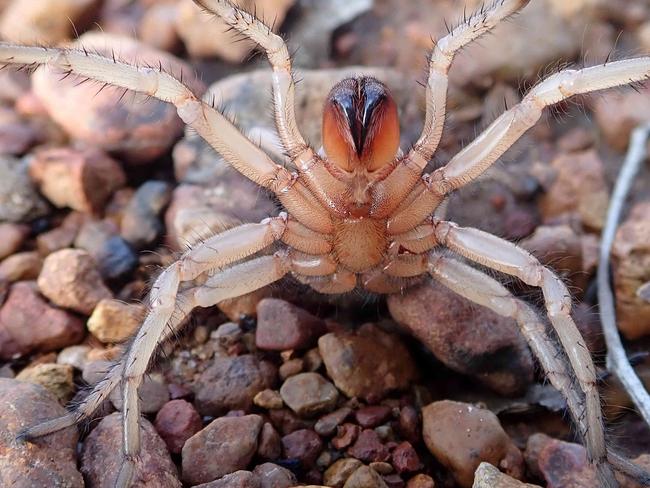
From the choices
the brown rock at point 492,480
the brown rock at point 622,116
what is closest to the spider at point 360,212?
the brown rock at point 492,480

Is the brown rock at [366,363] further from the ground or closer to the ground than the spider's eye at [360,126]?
closer to the ground

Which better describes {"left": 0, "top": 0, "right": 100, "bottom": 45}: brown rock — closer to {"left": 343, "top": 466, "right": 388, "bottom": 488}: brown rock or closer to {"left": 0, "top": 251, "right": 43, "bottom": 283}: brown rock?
{"left": 0, "top": 251, "right": 43, "bottom": 283}: brown rock

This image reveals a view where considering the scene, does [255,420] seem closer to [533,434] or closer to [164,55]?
[533,434]

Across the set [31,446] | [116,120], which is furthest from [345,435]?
[116,120]

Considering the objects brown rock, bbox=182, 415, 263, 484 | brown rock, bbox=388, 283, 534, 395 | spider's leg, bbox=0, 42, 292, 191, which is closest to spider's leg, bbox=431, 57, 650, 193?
brown rock, bbox=388, 283, 534, 395

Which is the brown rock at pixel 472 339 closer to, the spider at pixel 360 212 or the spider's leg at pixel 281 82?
the spider at pixel 360 212

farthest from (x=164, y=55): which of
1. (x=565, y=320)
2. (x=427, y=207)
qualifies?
(x=565, y=320)

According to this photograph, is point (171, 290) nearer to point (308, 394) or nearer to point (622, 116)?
point (308, 394)
